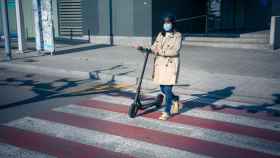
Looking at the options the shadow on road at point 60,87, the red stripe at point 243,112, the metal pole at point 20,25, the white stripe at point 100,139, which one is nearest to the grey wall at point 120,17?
the metal pole at point 20,25

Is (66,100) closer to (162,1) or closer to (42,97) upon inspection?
(42,97)

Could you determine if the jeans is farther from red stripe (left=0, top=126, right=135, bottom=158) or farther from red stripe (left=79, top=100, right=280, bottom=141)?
red stripe (left=0, top=126, right=135, bottom=158)

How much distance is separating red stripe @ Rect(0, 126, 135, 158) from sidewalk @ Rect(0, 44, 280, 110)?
12.0 feet

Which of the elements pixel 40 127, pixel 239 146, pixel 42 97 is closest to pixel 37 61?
pixel 42 97

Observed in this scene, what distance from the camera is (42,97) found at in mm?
A: 8500

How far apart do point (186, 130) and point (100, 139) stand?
5.02ft

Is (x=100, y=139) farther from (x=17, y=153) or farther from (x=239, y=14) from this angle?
(x=239, y=14)

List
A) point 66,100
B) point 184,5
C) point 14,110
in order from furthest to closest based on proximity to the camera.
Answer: point 184,5 < point 66,100 < point 14,110

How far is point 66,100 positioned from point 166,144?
3.48 m

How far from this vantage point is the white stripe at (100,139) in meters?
5.19

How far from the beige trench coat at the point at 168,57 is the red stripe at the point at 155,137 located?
1028 millimetres

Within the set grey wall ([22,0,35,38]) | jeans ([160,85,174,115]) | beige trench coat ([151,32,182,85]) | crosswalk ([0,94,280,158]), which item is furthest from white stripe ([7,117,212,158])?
grey wall ([22,0,35,38])

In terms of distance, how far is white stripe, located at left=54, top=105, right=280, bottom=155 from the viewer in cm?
549

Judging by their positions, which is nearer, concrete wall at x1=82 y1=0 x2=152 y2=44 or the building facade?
concrete wall at x1=82 y1=0 x2=152 y2=44
